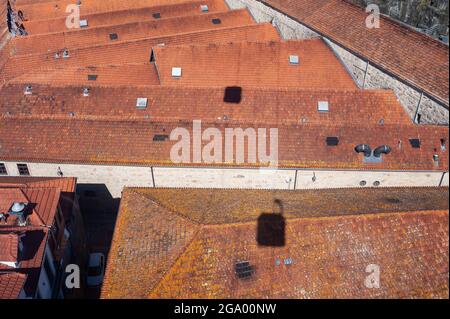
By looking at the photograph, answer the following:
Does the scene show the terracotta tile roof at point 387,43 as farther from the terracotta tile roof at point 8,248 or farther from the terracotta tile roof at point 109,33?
the terracotta tile roof at point 8,248

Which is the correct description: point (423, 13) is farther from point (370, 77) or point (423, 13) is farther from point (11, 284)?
point (11, 284)

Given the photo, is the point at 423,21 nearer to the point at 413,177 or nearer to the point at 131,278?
the point at 413,177

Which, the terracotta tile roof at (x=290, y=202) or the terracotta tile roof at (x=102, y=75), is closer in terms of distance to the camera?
the terracotta tile roof at (x=290, y=202)

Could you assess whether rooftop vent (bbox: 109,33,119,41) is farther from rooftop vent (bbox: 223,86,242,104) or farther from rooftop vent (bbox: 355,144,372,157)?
rooftop vent (bbox: 355,144,372,157)

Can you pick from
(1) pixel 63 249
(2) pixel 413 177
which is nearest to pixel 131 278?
(1) pixel 63 249

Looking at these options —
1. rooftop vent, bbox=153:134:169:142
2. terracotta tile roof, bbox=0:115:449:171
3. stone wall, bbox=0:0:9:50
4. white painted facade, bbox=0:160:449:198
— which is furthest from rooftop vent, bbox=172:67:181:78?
stone wall, bbox=0:0:9:50

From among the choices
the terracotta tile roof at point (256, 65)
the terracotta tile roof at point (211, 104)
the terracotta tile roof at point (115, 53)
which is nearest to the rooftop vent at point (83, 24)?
the terracotta tile roof at point (115, 53)
